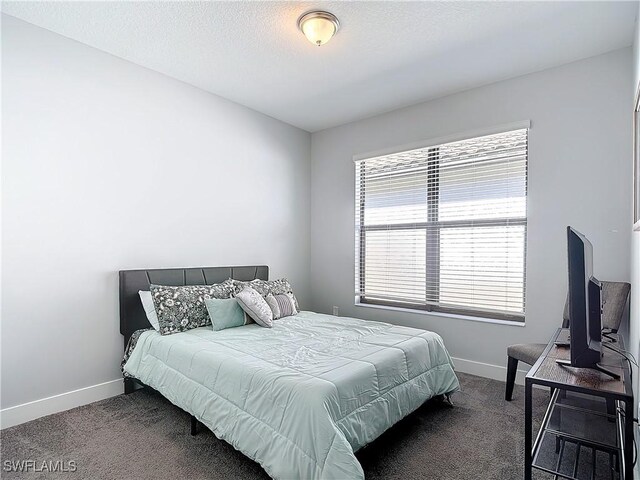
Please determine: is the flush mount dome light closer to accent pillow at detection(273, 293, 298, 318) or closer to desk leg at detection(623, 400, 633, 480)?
accent pillow at detection(273, 293, 298, 318)

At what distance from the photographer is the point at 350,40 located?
2.65m

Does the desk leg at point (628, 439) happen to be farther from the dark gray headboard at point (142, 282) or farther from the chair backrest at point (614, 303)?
the dark gray headboard at point (142, 282)

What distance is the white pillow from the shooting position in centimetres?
286

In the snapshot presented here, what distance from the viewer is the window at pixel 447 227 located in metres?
3.26

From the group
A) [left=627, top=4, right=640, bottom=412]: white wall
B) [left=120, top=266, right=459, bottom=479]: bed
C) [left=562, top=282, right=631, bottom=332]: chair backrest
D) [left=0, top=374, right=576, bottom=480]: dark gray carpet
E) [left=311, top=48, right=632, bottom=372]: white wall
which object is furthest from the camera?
[left=311, top=48, right=632, bottom=372]: white wall

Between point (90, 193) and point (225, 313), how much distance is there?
1.38 meters

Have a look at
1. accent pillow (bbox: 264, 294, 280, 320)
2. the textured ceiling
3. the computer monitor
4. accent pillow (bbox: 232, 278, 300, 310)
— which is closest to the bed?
accent pillow (bbox: 264, 294, 280, 320)

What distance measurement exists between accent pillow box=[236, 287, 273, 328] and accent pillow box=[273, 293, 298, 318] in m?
0.22

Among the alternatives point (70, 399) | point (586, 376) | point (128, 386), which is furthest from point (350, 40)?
point (70, 399)

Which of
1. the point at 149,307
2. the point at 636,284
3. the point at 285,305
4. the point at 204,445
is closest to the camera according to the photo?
the point at 636,284

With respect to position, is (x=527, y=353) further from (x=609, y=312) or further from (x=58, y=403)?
(x=58, y=403)

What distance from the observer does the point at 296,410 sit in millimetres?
1706

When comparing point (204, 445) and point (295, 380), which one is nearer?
point (295, 380)

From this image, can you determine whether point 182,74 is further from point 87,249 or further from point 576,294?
point 576,294
